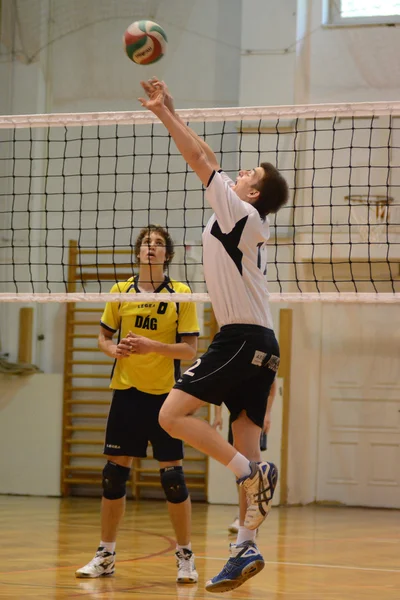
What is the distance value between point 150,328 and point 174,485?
944 mm

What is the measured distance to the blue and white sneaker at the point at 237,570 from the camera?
12.6 feet

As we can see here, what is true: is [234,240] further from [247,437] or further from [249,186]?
[247,437]

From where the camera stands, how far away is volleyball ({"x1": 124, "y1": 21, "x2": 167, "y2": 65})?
16.4ft

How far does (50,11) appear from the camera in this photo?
11.4m

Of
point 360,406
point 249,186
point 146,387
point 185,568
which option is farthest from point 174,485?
point 360,406

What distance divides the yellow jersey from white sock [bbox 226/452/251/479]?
4.30ft

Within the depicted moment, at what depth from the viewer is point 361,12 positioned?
10898mm

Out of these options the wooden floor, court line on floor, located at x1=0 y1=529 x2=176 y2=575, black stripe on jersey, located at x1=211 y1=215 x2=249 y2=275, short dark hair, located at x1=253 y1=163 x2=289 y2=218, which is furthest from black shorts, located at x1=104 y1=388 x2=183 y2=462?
short dark hair, located at x1=253 y1=163 x2=289 y2=218

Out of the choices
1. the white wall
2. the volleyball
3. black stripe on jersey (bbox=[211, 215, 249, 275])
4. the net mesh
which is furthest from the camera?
the white wall

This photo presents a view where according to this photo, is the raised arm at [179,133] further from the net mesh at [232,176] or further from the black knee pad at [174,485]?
the net mesh at [232,176]

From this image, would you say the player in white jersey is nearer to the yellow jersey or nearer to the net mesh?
the yellow jersey

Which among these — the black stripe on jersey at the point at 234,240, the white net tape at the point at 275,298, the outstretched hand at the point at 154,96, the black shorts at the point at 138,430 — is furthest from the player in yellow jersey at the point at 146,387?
the outstretched hand at the point at 154,96

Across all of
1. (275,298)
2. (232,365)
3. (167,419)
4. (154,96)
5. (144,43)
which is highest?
(144,43)

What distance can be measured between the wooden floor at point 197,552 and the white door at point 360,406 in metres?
0.46
